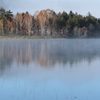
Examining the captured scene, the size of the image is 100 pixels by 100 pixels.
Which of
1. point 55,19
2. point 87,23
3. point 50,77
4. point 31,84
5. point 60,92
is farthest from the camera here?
point 87,23

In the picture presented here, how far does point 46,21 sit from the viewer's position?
167 feet

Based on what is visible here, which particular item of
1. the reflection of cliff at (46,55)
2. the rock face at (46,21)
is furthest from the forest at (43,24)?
the reflection of cliff at (46,55)

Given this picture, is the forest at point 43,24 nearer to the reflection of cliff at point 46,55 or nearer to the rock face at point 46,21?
the rock face at point 46,21

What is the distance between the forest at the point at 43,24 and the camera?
51094mm

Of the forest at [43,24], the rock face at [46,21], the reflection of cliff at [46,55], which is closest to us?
the reflection of cliff at [46,55]

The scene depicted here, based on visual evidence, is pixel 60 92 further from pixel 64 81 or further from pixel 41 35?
pixel 41 35

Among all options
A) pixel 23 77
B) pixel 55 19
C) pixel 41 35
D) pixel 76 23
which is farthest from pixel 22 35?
pixel 23 77

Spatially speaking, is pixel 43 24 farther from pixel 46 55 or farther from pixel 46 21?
pixel 46 55

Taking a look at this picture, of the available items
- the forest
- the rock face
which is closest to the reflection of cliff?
the rock face

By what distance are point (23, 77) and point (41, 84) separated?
105cm

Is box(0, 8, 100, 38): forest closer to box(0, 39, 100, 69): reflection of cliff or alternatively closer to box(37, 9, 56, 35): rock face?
box(37, 9, 56, 35): rock face

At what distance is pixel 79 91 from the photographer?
514cm

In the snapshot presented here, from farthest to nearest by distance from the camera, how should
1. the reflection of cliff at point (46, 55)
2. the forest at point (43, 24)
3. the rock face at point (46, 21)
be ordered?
the forest at point (43, 24) < the rock face at point (46, 21) < the reflection of cliff at point (46, 55)

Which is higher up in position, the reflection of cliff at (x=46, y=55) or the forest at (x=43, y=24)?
the forest at (x=43, y=24)
